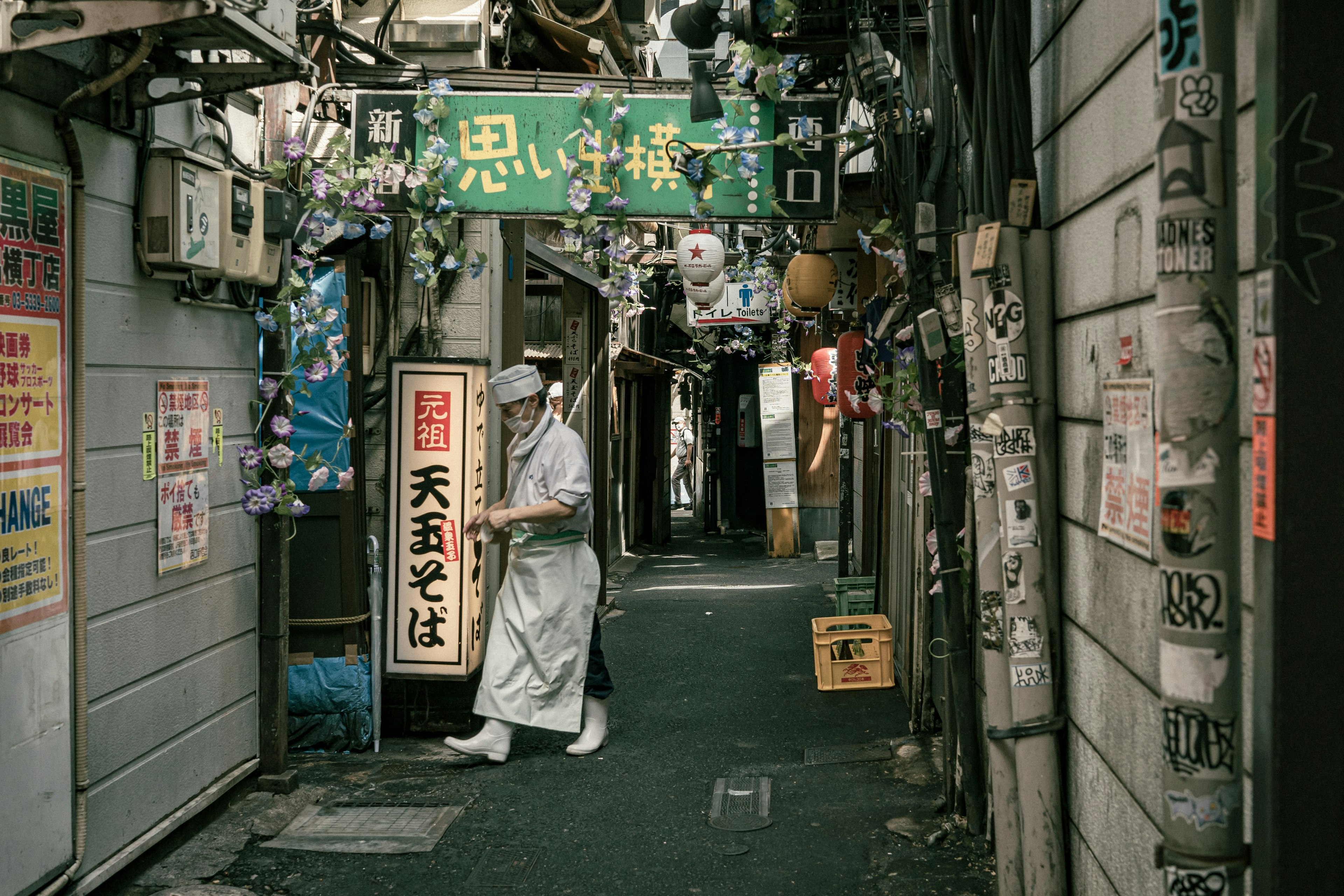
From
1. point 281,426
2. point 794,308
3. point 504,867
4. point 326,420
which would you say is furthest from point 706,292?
point 504,867

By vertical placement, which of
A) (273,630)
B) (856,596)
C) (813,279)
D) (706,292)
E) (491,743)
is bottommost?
(491,743)

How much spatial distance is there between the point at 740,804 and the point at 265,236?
13.6 feet

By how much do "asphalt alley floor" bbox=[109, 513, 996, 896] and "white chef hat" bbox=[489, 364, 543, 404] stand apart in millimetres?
2409

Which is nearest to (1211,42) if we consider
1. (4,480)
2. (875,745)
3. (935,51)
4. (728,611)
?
(935,51)

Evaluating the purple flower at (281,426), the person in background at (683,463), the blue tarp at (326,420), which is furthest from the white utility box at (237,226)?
the person in background at (683,463)

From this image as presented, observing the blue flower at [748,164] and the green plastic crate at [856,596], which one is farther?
the green plastic crate at [856,596]

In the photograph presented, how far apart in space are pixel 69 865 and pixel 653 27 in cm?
1623

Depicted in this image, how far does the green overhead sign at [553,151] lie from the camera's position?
22.3ft

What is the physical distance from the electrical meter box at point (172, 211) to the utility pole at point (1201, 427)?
4.53 meters

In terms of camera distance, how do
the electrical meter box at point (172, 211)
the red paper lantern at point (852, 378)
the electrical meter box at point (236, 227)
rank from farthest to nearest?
the red paper lantern at point (852, 378), the electrical meter box at point (236, 227), the electrical meter box at point (172, 211)

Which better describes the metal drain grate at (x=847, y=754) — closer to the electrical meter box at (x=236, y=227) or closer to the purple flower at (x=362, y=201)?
the purple flower at (x=362, y=201)

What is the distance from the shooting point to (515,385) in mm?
7461

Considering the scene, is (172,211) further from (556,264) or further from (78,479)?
(556,264)

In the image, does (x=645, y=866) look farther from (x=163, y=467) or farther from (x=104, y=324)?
(x=104, y=324)
